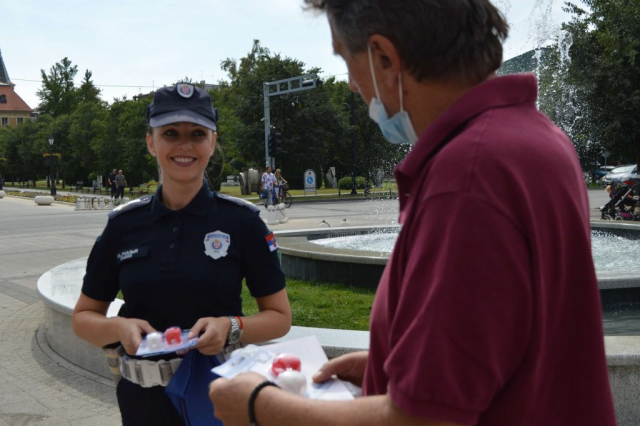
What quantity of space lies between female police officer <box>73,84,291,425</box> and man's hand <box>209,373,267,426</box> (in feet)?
2.89

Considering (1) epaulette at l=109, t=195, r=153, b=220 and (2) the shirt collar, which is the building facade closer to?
(1) epaulette at l=109, t=195, r=153, b=220

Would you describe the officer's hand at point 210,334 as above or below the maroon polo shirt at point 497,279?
below

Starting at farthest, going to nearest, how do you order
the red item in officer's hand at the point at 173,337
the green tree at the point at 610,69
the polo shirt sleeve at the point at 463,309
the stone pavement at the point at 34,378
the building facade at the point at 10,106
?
the building facade at the point at 10,106, the green tree at the point at 610,69, the stone pavement at the point at 34,378, the red item in officer's hand at the point at 173,337, the polo shirt sleeve at the point at 463,309

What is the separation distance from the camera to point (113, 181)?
3744cm

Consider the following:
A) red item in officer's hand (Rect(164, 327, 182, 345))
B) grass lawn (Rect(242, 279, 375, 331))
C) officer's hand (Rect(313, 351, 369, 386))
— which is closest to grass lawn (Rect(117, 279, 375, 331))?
grass lawn (Rect(242, 279, 375, 331))

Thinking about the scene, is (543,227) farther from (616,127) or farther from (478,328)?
(616,127)

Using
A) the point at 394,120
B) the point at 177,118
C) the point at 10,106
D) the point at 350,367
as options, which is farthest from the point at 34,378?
the point at 10,106

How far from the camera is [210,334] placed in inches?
85.7

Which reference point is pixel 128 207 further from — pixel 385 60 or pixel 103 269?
pixel 385 60

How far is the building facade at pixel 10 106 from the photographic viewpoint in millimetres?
126688

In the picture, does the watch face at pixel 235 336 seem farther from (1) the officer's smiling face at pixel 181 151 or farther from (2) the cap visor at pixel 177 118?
(2) the cap visor at pixel 177 118

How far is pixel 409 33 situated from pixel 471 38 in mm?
120

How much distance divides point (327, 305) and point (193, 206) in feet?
15.2

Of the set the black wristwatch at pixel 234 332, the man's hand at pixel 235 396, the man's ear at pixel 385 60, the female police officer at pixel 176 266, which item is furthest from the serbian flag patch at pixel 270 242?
the man's ear at pixel 385 60
